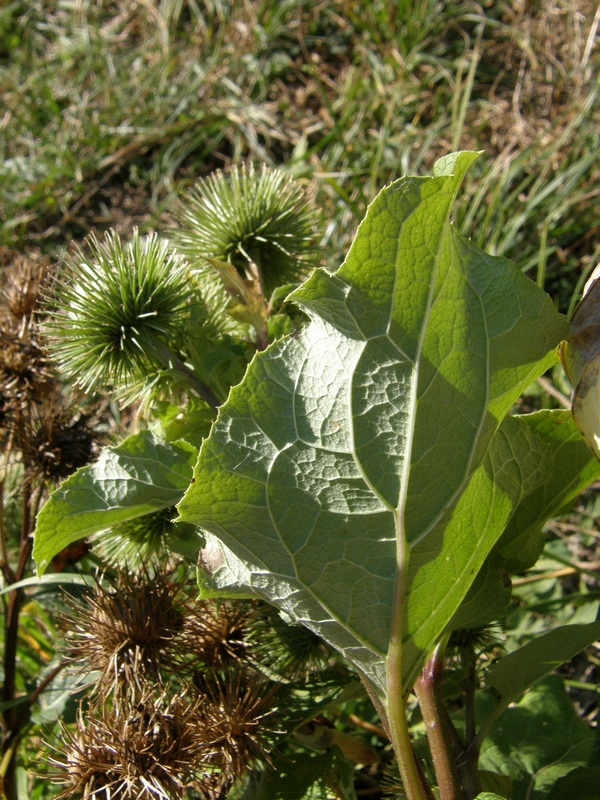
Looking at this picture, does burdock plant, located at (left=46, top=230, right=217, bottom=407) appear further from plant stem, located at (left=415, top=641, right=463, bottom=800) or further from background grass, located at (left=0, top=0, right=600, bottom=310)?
background grass, located at (left=0, top=0, right=600, bottom=310)

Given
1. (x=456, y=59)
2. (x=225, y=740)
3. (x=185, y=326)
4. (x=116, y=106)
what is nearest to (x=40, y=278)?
(x=185, y=326)

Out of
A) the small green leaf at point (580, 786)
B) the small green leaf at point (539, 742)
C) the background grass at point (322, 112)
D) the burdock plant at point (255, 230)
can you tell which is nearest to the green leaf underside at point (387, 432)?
the small green leaf at point (580, 786)

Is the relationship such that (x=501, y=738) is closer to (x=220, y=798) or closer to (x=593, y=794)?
→ (x=593, y=794)

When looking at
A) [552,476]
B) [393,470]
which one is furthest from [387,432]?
[552,476]

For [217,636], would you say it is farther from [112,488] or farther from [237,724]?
[112,488]

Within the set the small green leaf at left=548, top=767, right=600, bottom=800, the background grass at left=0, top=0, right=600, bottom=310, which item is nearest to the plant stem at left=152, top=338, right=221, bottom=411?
the small green leaf at left=548, top=767, right=600, bottom=800

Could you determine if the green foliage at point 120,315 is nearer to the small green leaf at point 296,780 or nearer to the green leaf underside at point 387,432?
the green leaf underside at point 387,432
